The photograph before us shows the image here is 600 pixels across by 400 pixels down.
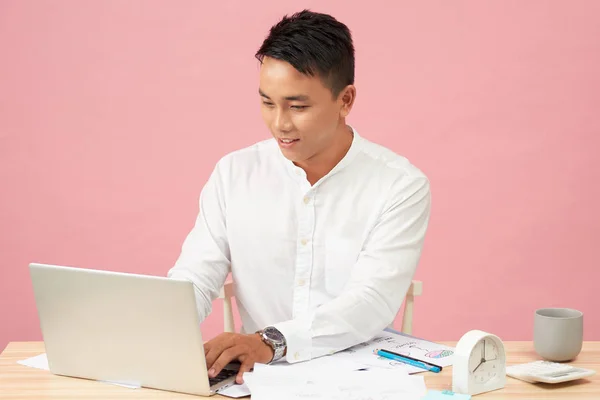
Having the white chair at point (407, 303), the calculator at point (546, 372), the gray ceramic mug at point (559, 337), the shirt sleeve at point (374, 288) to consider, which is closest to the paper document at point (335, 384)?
the shirt sleeve at point (374, 288)

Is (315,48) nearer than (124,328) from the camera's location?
No

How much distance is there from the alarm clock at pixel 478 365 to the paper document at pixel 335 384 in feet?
0.25

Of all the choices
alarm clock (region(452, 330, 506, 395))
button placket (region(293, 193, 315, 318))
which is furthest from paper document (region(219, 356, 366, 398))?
button placket (region(293, 193, 315, 318))

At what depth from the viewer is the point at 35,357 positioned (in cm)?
202

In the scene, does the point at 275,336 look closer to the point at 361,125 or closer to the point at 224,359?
the point at 224,359

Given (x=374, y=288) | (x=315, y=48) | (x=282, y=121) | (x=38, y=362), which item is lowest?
(x=38, y=362)

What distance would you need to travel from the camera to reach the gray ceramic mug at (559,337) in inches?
77.7

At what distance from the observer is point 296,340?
76.8 inches

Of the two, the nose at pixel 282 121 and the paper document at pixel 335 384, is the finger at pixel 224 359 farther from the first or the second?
the nose at pixel 282 121

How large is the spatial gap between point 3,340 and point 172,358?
236 cm

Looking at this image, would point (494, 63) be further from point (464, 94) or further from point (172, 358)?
point (172, 358)

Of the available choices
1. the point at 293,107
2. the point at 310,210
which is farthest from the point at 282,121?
the point at 310,210

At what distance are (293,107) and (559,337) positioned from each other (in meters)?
0.79

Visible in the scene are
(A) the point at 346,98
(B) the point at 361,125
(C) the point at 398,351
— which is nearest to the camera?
(C) the point at 398,351
